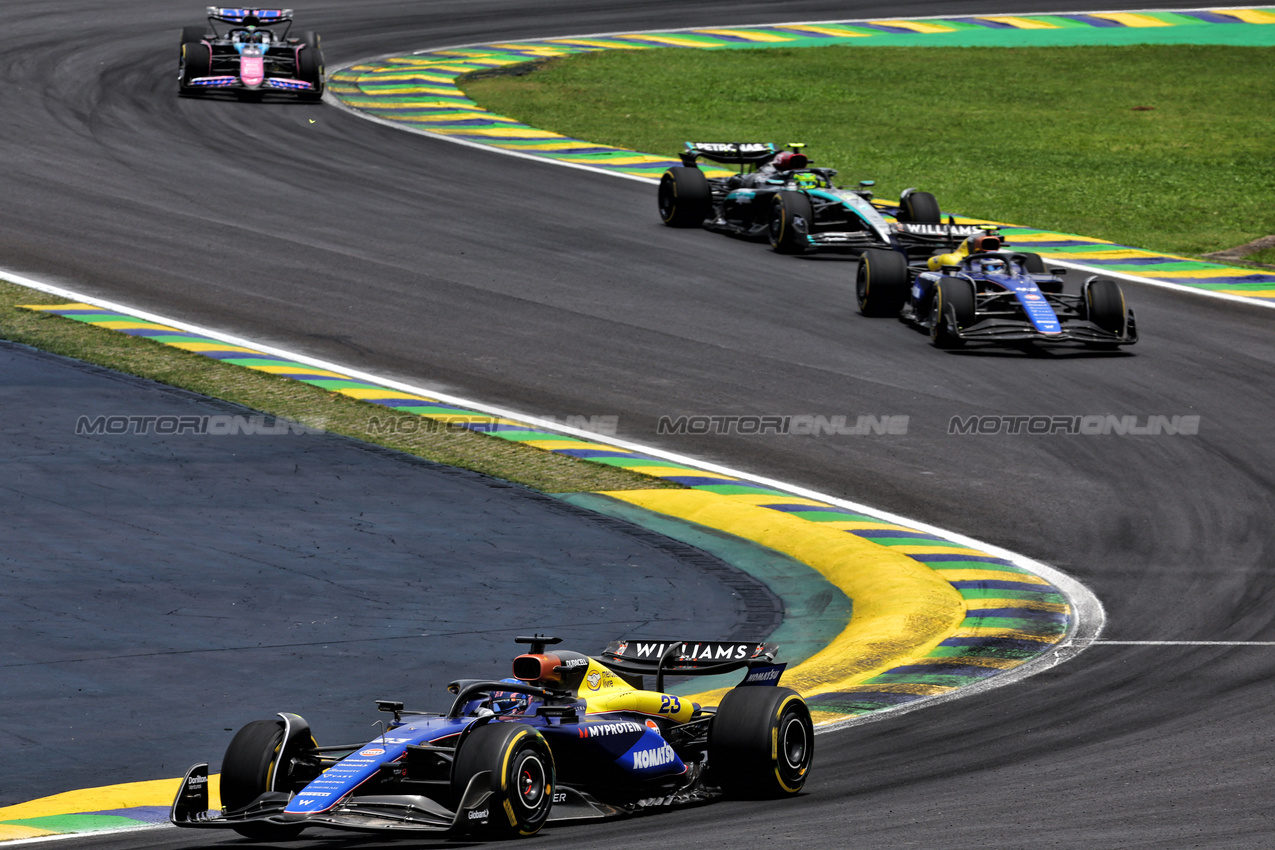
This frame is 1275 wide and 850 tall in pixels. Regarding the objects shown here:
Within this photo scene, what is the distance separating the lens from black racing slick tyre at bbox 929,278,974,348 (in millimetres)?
19188

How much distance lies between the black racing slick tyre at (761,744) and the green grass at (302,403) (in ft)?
20.2

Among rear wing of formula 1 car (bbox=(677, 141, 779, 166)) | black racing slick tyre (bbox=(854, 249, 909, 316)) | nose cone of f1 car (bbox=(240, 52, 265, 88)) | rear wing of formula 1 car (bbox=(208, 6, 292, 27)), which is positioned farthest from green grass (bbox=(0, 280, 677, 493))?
rear wing of formula 1 car (bbox=(208, 6, 292, 27))

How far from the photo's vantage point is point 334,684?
1004 cm

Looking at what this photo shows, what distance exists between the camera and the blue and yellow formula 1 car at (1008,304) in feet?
62.7

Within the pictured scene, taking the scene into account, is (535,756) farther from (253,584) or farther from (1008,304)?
(1008,304)

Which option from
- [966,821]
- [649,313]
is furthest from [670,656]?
[649,313]

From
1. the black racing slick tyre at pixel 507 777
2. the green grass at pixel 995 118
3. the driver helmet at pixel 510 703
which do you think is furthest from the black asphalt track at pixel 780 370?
the green grass at pixel 995 118

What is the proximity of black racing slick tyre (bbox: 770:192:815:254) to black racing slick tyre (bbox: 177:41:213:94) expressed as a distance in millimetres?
12798

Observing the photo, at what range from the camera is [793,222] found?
23391 millimetres

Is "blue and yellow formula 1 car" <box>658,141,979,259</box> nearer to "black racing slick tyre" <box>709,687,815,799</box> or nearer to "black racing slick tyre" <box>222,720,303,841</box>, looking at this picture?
"black racing slick tyre" <box>709,687,815,799</box>

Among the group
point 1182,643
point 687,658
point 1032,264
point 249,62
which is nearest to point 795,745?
point 687,658

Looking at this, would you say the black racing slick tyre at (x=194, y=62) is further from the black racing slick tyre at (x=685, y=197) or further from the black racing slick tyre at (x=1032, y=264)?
the black racing slick tyre at (x=1032, y=264)

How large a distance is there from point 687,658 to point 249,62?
24705mm

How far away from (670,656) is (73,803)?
3042 mm
